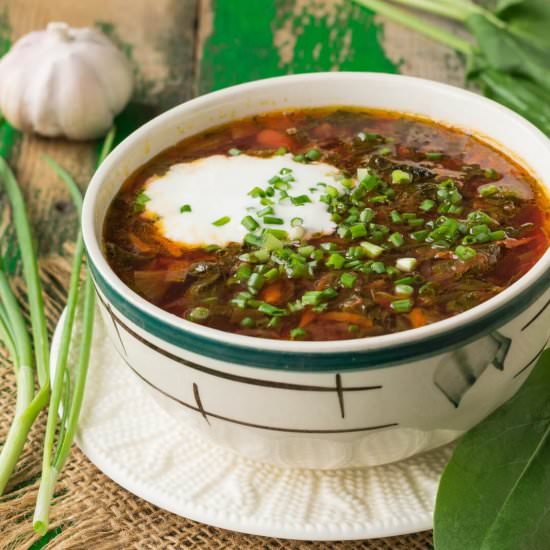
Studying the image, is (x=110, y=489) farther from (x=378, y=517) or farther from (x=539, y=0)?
(x=539, y=0)

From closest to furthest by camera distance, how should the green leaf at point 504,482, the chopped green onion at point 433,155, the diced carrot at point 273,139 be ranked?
1. the green leaf at point 504,482
2. the chopped green onion at point 433,155
3. the diced carrot at point 273,139

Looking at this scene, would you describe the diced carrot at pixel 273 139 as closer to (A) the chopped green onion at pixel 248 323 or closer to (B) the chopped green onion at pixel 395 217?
(B) the chopped green onion at pixel 395 217

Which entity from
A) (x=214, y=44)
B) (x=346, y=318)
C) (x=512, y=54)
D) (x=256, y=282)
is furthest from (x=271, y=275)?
(x=214, y=44)

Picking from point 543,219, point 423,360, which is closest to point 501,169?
point 543,219

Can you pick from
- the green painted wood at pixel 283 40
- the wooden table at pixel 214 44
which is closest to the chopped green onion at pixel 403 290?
the wooden table at pixel 214 44

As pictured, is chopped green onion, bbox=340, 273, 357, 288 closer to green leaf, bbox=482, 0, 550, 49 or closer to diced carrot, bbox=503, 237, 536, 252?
Result: diced carrot, bbox=503, 237, 536, 252

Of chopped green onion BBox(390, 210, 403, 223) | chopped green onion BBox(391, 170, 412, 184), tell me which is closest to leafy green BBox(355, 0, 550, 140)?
chopped green onion BBox(391, 170, 412, 184)

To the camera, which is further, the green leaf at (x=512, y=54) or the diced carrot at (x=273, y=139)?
the green leaf at (x=512, y=54)
